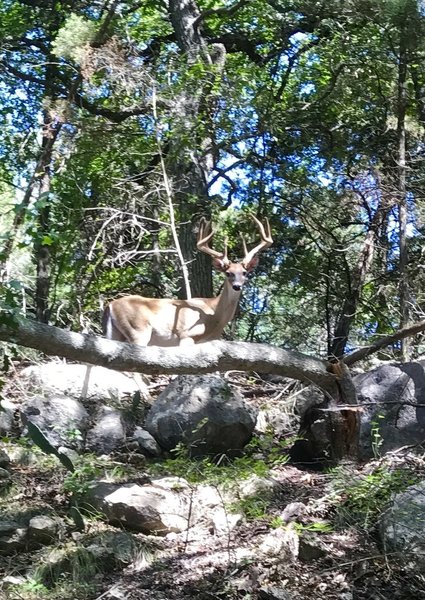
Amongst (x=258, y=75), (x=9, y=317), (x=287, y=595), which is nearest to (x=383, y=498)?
(x=287, y=595)

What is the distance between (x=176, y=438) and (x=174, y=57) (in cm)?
595

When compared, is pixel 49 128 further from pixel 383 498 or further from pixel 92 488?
Result: pixel 383 498

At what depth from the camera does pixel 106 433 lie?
297 inches

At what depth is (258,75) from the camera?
1205 centimetres

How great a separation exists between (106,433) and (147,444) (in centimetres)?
41

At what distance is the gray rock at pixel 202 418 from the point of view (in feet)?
23.9

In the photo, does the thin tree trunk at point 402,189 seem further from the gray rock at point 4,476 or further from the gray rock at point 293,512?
the gray rock at point 4,476

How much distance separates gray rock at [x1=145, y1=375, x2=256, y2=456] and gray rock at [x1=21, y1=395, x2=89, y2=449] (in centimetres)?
64

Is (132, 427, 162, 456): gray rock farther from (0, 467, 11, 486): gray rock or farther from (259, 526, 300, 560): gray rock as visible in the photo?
(259, 526, 300, 560): gray rock

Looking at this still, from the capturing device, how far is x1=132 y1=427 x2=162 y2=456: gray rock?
7371mm

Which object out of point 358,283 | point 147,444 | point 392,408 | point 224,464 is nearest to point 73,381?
point 147,444

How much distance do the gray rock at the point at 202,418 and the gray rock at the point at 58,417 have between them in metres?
0.64

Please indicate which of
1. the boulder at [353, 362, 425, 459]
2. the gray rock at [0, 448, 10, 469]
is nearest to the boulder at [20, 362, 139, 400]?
the gray rock at [0, 448, 10, 469]

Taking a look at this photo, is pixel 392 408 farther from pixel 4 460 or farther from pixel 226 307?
pixel 226 307
